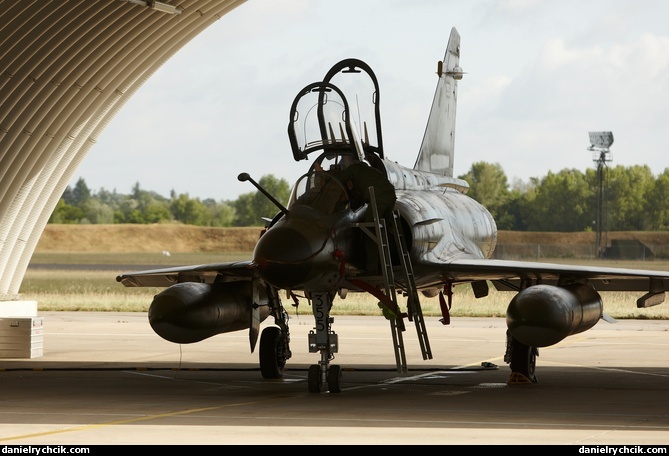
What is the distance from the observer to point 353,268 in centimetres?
1330

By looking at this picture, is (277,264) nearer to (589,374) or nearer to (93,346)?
(589,374)

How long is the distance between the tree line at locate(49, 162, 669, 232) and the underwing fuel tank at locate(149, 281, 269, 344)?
251 feet

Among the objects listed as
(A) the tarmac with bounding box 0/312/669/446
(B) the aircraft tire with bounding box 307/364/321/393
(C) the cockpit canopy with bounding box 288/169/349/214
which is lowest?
(A) the tarmac with bounding box 0/312/669/446

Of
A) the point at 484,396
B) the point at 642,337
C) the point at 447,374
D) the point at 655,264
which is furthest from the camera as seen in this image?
the point at 655,264

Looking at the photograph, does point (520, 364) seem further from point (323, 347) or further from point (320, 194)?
point (320, 194)

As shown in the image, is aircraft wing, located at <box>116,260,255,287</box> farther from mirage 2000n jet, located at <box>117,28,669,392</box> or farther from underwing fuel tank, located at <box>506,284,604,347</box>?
underwing fuel tank, located at <box>506,284,604,347</box>

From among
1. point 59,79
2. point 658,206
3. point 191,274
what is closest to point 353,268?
point 191,274

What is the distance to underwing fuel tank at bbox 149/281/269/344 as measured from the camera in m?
13.9

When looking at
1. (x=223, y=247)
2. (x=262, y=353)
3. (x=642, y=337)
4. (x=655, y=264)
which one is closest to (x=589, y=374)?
(x=262, y=353)

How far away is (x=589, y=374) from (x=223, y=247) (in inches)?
3615

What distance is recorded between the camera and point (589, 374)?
16234 millimetres

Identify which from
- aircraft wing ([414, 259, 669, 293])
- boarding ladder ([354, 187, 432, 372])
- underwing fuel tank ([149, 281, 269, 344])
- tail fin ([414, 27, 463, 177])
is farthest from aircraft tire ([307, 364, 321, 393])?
tail fin ([414, 27, 463, 177])

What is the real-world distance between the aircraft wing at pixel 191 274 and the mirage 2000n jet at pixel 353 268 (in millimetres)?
32

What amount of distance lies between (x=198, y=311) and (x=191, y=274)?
218cm
